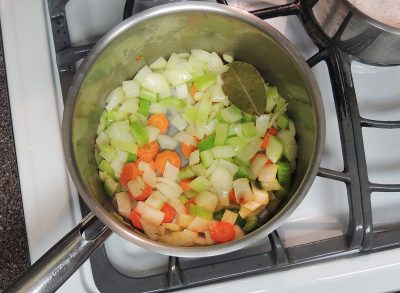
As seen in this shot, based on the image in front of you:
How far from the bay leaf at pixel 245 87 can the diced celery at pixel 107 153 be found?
161mm

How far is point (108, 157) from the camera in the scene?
0.68m

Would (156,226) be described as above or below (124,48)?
below

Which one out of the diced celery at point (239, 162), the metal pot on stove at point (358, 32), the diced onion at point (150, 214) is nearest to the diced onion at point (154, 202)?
the diced onion at point (150, 214)

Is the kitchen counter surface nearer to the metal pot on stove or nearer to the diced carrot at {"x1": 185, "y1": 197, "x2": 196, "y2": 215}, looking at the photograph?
the diced carrot at {"x1": 185, "y1": 197, "x2": 196, "y2": 215}

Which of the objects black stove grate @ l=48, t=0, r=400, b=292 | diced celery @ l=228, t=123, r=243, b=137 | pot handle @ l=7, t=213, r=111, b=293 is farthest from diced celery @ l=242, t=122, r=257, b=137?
pot handle @ l=7, t=213, r=111, b=293

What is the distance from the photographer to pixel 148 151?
692mm

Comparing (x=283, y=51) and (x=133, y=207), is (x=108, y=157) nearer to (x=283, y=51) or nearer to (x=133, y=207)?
(x=133, y=207)

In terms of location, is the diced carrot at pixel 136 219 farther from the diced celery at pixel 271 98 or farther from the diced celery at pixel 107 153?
the diced celery at pixel 271 98

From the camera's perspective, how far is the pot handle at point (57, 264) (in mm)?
539

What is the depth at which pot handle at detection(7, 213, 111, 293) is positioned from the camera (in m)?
0.54

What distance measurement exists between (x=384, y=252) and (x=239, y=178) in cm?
20

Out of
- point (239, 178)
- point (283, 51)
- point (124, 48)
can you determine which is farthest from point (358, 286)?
point (124, 48)

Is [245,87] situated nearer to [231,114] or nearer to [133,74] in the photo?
[231,114]

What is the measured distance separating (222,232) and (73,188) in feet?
0.62
